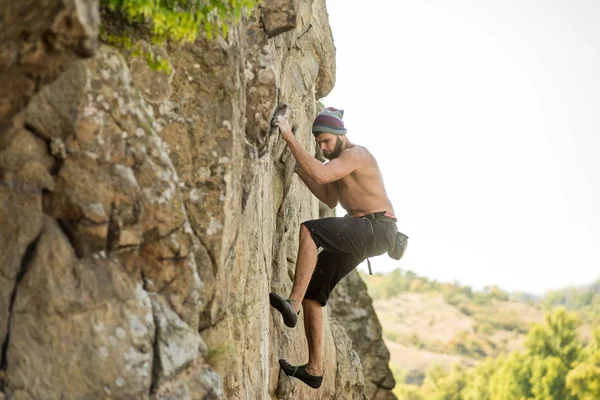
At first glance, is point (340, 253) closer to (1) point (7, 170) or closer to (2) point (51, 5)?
(1) point (7, 170)

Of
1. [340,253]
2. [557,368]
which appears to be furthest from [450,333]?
[340,253]

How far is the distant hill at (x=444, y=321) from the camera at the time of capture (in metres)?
125

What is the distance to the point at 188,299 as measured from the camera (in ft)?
19.8

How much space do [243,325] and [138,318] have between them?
2397 millimetres

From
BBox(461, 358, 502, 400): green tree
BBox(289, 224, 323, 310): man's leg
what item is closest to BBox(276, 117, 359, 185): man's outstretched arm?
BBox(289, 224, 323, 310): man's leg

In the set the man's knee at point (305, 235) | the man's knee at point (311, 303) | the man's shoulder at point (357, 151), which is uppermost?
the man's shoulder at point (357, 151)

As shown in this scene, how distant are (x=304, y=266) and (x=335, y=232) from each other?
1.98 ft

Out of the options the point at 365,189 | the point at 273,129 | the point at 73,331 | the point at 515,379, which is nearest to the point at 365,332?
the point at 365,189

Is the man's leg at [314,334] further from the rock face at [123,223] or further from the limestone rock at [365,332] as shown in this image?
the limestone rock at [365,332]

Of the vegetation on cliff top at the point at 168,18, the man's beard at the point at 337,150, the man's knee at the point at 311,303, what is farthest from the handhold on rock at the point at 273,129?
the man's knee at the point at 311,303

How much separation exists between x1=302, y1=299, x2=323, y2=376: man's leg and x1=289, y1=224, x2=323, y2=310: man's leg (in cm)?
82

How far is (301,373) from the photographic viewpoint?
32.3 feet

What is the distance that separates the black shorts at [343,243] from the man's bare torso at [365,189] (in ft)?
0.47

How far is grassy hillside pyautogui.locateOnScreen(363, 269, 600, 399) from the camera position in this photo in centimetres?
12369
